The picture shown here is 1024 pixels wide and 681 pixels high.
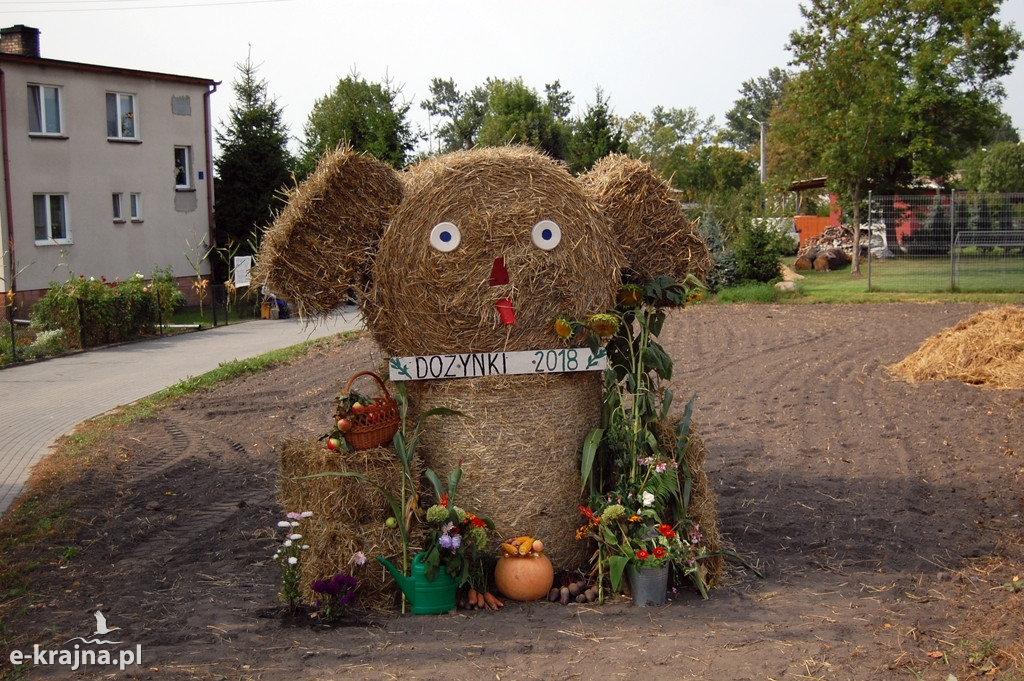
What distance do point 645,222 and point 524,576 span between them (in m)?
2.20

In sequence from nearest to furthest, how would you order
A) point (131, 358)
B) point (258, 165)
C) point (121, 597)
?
point (121, 597)
point (131, 358)
point (258, 165)

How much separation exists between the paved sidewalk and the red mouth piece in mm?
2478

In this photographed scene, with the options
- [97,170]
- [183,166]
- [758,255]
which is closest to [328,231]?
[758,255]

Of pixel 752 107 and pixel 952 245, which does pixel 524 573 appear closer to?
pixel 952 245

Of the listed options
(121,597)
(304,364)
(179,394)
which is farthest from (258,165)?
(121,597)

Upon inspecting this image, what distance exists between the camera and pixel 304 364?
1452 cm

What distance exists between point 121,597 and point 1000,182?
143 feet

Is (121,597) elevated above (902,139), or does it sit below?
below

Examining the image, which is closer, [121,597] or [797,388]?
[121,597]

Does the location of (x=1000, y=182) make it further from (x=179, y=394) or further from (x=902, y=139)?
(x=179, y=394)

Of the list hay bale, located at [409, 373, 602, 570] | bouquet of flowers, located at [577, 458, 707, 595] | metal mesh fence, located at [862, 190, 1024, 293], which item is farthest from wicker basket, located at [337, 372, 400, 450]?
metal mesh fence, located at [862, 190, 1024, 293]

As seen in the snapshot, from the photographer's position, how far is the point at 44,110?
22.0 m

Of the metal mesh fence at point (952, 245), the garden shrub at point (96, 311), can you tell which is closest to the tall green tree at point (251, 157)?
the garden shrub at point (96, 311)

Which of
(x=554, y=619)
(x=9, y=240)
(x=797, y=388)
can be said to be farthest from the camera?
(x=9, y=240)
